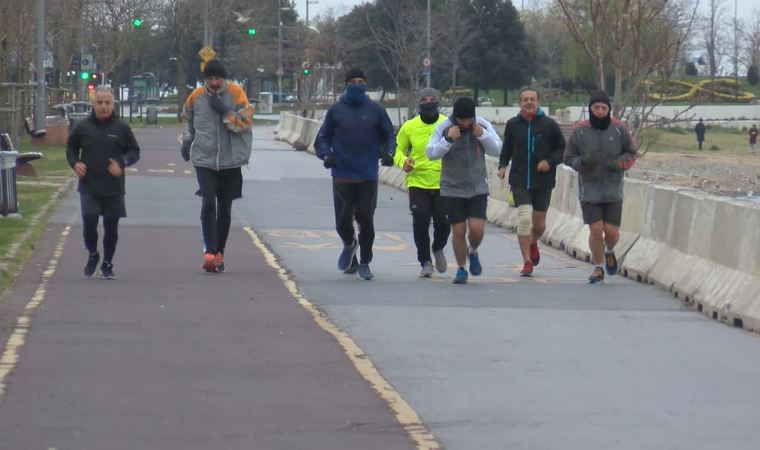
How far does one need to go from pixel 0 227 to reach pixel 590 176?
296 inches

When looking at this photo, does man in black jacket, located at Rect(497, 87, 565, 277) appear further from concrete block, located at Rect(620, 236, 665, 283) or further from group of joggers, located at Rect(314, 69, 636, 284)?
concrete block, located at Rect(620, 236, 665, 283)

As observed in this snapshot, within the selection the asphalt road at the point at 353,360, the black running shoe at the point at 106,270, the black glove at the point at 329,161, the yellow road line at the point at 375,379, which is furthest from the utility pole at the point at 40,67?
the yellow road line at the point at 375,379

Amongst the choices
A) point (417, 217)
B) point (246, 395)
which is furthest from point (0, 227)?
point (246, 395)

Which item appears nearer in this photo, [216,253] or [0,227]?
[216,253]

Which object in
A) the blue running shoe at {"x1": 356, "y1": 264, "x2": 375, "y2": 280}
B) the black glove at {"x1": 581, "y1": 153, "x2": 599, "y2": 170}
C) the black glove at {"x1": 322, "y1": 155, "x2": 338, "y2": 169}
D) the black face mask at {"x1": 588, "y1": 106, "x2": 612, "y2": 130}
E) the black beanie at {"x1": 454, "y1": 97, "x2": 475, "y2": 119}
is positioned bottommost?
the blue running shoe at {"x1": 356, "y1": 264, "x2": 375, "y2": 280}

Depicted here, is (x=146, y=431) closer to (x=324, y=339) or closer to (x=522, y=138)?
(x=324, y=339)

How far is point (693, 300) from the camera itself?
12.3 m

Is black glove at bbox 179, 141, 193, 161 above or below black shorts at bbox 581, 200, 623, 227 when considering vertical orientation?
above

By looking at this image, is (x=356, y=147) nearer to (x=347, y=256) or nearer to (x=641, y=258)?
A: (x=347, y=256)

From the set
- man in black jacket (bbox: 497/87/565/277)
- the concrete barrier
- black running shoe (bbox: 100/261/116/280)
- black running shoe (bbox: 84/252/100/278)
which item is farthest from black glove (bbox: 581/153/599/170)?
black running shoe (bbox: 84/252/100/278)

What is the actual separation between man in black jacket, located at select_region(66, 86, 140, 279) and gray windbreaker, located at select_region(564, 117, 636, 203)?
13.4 ft

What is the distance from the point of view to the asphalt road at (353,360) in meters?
7.16

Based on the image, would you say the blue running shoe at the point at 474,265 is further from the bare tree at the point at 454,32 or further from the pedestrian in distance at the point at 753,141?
the bare tree at the point at 454,32

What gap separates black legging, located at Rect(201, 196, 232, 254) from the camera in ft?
43.9
